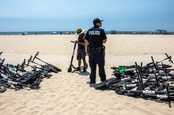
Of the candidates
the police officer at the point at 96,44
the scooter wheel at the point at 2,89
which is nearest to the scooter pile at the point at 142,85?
the police officer at the point at 96,44

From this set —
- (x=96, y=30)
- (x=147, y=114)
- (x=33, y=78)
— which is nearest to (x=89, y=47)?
(x=96, y=30)

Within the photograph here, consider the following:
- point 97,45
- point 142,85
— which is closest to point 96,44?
point 97,45

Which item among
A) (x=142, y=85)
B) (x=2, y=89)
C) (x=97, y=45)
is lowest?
(x=2, y=89)

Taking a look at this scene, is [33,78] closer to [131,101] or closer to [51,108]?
[51,108]

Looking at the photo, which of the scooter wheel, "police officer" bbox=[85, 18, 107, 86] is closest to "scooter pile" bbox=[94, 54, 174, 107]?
"police officer" bbox=[85, 18, 107, 86]

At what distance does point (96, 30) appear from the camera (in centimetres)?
721

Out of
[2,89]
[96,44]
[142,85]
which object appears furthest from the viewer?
[96,44]

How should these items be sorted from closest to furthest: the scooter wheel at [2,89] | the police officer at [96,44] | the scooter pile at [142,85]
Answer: the scooter pile at [142,85], the scooter wheel at [2,89], the police officer at [96,44]

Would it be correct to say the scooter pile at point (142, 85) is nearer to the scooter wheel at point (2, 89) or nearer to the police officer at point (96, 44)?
the police officer at point (96, 44)

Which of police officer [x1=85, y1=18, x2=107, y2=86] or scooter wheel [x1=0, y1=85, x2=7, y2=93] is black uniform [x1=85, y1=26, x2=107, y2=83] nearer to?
police officer [x1=85, y1=18, x2=107, y2=86]

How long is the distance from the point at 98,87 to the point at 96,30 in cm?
191

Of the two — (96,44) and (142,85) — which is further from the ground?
(96,44)

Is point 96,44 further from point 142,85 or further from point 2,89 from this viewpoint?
point 2,89

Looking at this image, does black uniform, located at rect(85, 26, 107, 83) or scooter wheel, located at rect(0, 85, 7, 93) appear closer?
scooter wheel, located at rect(0, 85, 7, 93)
